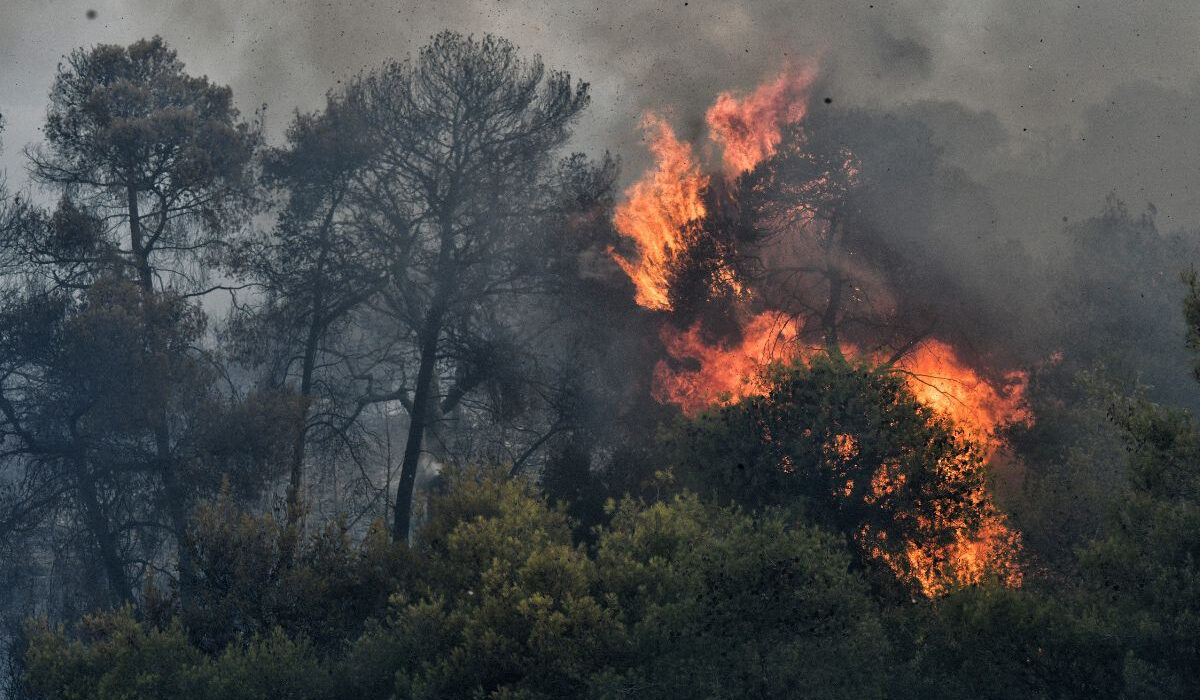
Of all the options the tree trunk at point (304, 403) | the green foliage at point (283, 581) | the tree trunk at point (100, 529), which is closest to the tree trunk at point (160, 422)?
the tree trunk at point (100, 529)

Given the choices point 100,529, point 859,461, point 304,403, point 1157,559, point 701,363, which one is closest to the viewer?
point 1157,559

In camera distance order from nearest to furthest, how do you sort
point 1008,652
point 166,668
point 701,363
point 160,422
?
point 1008,652 < point 166,668 < point 160,422 < point 701,363

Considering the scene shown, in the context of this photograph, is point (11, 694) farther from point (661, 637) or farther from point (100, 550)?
point (661, 637)

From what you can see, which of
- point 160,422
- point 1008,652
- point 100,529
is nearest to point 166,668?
point 100,529

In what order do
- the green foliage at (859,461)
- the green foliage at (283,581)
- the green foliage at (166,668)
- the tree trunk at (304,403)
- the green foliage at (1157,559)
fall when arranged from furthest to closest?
the tree trunk at (304,403)
the green foliage at (859,461)
the green foliage at (283,581)
the green foliage at (166,668)
the green foliage at (1157,559)

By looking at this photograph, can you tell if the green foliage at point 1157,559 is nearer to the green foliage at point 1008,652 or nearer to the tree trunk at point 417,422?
the green foliage at point 1008,652

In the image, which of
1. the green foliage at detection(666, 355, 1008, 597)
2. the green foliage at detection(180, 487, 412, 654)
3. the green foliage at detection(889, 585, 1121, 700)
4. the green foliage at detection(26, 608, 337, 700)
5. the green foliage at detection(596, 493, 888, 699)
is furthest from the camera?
the green foliage at detection(666, 355, 1008, 597)

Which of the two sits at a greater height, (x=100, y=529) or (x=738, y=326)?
(x=738, y=326)

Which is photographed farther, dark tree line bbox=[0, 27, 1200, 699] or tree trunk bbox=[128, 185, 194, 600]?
tree trunk bbox=[128, 185, 194, 600]

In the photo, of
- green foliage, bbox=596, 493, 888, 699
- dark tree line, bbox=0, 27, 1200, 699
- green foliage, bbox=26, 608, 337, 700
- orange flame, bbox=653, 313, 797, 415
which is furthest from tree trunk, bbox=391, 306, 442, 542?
green foliage, bbox=596, 493, 888, 699

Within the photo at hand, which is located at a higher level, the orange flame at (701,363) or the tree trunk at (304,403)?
the orange flame at (701,363)

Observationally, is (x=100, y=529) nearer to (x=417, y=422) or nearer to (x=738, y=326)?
(x=417, y=422)

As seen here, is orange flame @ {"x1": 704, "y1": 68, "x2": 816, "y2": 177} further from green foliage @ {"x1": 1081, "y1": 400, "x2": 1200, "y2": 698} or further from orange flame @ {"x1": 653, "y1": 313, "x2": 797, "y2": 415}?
green foliage @ {"x1": 1081, "y1": 400, "x2": 1200, "y2": 698}

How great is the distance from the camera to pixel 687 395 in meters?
32.4
